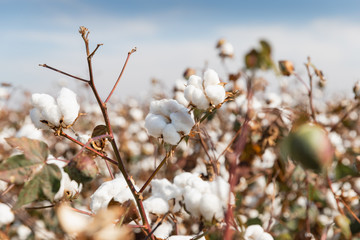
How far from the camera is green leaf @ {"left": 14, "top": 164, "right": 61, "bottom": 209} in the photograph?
24.5 inches

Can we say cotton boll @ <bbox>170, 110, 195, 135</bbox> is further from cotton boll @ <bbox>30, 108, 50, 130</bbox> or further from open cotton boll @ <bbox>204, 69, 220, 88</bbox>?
cotton boll @ <bbox>30, 108, 50, 130</bbox>

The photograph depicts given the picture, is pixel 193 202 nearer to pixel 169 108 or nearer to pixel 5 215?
pixel 169 108

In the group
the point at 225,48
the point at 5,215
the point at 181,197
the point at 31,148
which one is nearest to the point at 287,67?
the point at 225,48

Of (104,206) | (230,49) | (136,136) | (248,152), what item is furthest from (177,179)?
(136,136)

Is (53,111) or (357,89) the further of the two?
(357,89)

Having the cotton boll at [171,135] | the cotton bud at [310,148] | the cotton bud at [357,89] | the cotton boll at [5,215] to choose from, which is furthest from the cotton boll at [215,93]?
the cotton boll at [5,215]

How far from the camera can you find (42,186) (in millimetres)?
646

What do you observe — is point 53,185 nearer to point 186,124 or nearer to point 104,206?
point 104,206

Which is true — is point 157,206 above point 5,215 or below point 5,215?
above

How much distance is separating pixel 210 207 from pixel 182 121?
19 cm

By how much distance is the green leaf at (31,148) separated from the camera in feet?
2.19

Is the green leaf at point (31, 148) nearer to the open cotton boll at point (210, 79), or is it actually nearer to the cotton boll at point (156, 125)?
the cotton boll at point (156, 125)

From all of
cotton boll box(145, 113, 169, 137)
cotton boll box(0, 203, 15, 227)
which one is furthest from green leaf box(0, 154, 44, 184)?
cotton boll box(0, 203, 15, 227)

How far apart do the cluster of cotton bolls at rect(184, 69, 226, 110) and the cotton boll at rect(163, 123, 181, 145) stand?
8 centimetres
